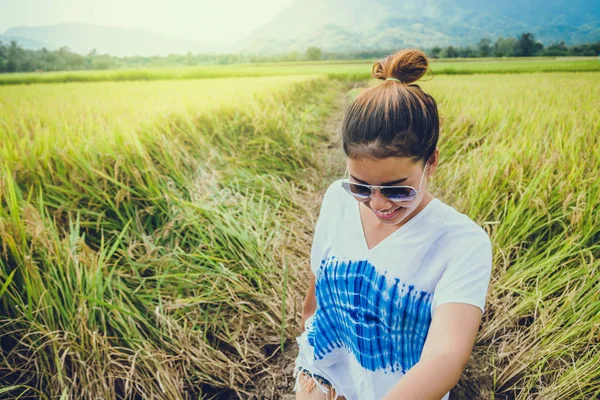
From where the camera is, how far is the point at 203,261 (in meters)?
1.78

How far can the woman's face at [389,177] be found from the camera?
0.74m

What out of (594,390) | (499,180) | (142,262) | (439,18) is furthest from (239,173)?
(439,18)

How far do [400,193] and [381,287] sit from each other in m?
0.22

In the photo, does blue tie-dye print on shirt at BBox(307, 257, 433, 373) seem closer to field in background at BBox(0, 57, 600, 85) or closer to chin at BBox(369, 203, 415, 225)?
chin at BBox(369, 203, 415, 225)

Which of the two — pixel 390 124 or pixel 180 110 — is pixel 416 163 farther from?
pixel 180 110

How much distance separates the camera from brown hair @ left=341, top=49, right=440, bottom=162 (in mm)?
718

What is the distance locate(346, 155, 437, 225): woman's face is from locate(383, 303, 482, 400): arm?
211 mm

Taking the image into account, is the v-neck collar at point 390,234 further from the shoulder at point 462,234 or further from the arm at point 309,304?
the arm at point 309,304

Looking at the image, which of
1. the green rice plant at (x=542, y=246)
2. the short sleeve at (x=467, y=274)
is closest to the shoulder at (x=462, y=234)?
the short sleeve at (x=467, y=274)

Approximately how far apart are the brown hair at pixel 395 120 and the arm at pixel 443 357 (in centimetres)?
32

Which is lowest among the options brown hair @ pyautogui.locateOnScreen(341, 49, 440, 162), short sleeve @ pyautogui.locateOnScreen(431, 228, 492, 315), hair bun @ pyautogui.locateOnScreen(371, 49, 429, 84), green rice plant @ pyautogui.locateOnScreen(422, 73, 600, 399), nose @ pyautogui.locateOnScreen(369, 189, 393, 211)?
green rice plant @ pyautogui.locateOnScreen(422, 73, 600, 399)

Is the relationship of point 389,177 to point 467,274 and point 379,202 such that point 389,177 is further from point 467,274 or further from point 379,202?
point 467,274

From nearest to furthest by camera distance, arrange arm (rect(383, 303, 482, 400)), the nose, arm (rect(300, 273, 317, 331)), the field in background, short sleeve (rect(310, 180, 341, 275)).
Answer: arm (rect(383, 303, 482, 400)), the nose, short sleeve (rect(310, 180, 341, 275)), arm (rect(300, 273, 317, 331)), the field in background

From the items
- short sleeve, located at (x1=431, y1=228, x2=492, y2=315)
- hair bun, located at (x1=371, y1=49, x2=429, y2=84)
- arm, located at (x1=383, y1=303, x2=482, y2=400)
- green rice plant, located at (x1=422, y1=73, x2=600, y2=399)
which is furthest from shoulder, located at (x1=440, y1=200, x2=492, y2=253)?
green rice plant, located at (x1=422, y1=73, x2=600, y2=399)
